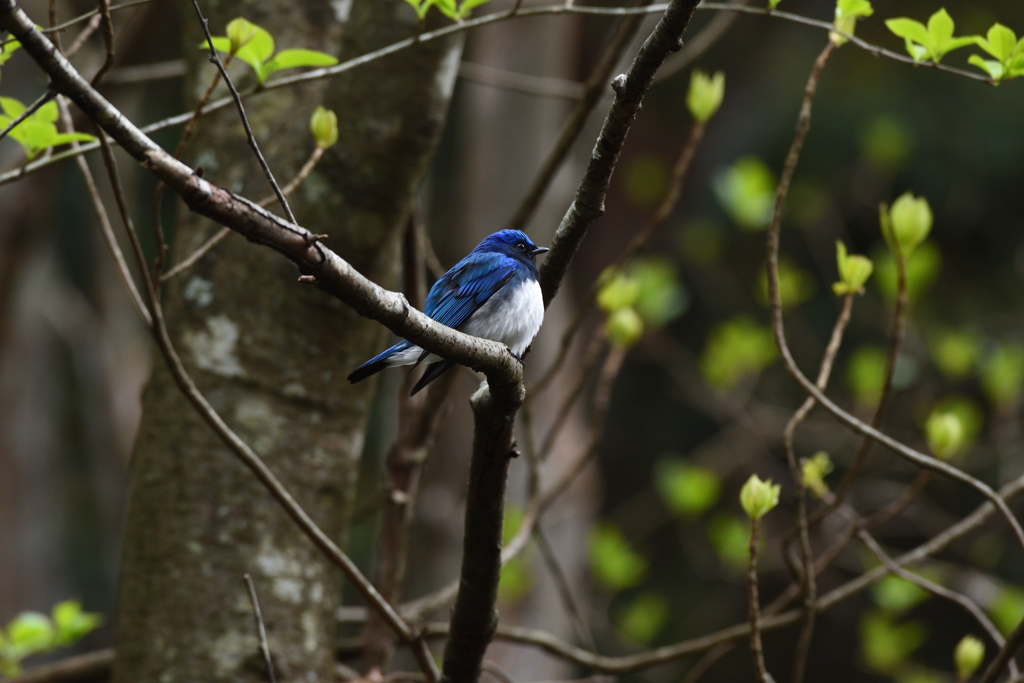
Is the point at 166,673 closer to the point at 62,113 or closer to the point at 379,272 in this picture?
the point at 379,272

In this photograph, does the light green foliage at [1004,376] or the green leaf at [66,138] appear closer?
the green leaf at [66,138]

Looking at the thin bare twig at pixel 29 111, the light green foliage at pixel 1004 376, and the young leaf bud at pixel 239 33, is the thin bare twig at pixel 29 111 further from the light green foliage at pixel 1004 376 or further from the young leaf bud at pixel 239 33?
the light green foliage at pixel 1004 376

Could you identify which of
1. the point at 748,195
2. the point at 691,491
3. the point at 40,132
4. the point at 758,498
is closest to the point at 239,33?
the point at 40,132

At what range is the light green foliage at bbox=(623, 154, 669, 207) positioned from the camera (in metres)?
8.62

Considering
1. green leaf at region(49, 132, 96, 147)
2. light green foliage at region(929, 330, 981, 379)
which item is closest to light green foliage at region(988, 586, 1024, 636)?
light green foliage at region(929, 330, 981, 379)

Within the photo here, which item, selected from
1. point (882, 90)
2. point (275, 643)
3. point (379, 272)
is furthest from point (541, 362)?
point (882, 90)

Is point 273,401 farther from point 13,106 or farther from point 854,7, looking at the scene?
point 854,7

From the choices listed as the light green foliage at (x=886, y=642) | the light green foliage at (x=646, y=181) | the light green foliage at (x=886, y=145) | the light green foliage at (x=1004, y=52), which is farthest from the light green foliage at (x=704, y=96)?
the light green foliage at (x=646, y=181)

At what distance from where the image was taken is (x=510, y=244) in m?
3.19

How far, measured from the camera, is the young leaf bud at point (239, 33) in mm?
2055

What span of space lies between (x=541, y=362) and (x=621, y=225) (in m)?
3.56

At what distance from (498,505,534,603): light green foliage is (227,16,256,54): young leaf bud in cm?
339

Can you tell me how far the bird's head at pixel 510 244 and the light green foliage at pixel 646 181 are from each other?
223 inches

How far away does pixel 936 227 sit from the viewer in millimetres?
7922
